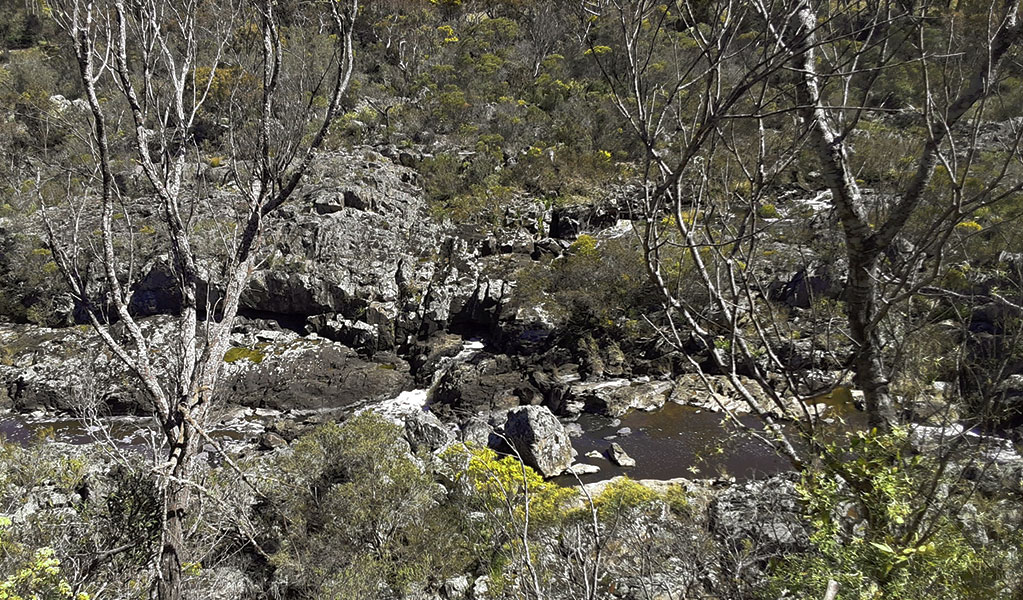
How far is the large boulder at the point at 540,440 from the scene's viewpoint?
847 centimetres

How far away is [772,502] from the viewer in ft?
17.3

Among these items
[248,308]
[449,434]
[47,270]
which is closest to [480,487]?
[449,434]

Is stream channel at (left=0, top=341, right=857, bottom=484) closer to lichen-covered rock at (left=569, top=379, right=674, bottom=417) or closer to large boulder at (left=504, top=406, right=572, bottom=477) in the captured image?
lichen-covered rock at (left=569, top=379, right=674, bottom=417)

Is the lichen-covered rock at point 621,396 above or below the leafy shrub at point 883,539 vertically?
below

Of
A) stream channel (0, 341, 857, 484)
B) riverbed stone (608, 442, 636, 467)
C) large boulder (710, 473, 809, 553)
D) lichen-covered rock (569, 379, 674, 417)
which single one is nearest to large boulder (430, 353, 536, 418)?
stream channel (0, 341, 857, 484)

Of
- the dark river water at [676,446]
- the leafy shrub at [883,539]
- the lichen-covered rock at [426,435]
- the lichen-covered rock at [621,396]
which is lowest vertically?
the lichen-covered rock at [426,435]

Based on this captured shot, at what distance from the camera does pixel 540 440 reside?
28.2 ft

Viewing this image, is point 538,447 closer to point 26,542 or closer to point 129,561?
point 129,561

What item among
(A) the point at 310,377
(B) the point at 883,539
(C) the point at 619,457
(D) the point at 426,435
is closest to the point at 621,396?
(C) the point at 619,457

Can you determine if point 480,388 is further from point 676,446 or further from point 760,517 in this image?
point 760,517

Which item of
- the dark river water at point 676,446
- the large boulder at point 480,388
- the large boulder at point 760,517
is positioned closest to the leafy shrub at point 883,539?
the large boulder at point 760,517

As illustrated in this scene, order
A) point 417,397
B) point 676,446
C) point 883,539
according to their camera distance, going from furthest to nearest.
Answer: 1. point 417,397
2. point 676,446
3. point 883,539

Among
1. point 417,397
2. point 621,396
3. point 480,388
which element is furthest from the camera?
point 417,397

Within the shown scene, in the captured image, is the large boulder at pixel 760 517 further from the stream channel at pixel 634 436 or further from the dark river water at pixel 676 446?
the stream channel at pixel 634 436
